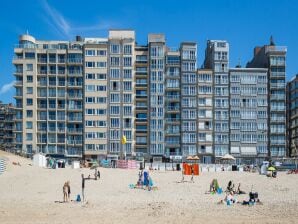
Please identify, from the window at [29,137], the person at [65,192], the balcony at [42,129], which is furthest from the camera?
the balcony at [42,129]

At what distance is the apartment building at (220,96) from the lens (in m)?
93.0

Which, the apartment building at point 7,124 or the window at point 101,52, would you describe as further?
the apartment building at point 7,124

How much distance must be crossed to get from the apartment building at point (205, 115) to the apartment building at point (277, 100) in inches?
470

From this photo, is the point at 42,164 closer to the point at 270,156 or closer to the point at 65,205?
the point at 65,205

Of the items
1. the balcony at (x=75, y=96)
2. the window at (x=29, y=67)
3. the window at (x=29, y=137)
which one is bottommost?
the window at (x=29, y=137)

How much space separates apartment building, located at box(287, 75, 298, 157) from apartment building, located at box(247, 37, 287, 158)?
31.2ft

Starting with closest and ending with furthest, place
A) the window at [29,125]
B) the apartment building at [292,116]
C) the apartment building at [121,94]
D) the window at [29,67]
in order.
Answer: the apartment building at [121,94] → the window at [29,125] → the window at [29,67] → the apartment building at [292,116]

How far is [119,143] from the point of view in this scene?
9088 cm

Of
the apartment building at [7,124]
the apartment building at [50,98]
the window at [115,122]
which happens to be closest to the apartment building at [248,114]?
the window at [115,122]

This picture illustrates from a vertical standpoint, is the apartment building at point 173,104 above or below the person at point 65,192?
above

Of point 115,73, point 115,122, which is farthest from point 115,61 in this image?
point 115,122

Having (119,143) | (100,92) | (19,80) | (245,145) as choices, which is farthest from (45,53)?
(245,145)

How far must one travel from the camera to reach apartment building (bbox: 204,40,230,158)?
9300 centimetres

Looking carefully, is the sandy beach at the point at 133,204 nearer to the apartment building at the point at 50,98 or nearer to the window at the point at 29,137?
the apartment building at the point at 50,98
